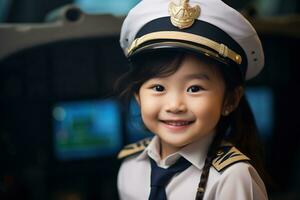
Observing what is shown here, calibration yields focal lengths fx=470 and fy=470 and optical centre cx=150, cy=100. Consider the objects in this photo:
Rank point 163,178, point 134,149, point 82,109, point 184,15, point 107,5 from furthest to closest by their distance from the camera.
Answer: point 107,5 → point 82,109 → point 134,149 → point 163,178 → point 184,15

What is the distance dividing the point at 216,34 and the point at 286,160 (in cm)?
117

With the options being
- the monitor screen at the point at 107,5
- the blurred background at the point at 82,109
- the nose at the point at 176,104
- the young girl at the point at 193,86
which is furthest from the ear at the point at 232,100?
the monitor screen at the point at 107,5

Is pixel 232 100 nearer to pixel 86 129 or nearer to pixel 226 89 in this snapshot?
pixel 226 89

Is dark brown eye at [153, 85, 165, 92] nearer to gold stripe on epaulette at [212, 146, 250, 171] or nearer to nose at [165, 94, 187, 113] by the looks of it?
nose at [165, 94, 187, 113]

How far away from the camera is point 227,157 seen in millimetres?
912

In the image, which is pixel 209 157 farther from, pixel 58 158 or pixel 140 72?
pixel 58 158

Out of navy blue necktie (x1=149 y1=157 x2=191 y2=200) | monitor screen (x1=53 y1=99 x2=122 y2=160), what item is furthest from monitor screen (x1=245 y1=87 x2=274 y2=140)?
navy blue necktie (x1=149 y1=157 x2=191 y2=200)

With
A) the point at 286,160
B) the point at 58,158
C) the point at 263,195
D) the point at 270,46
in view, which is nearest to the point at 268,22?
the point at 270,46

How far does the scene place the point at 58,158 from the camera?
179cm

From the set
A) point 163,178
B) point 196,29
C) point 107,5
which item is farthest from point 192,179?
point 107,5

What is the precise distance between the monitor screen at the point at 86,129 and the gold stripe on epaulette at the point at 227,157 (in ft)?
2.86

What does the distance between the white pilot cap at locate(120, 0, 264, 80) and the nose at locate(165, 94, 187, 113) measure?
93 mm

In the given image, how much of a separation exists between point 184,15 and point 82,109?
3.25ft

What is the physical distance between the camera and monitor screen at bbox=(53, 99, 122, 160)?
5.74ft
